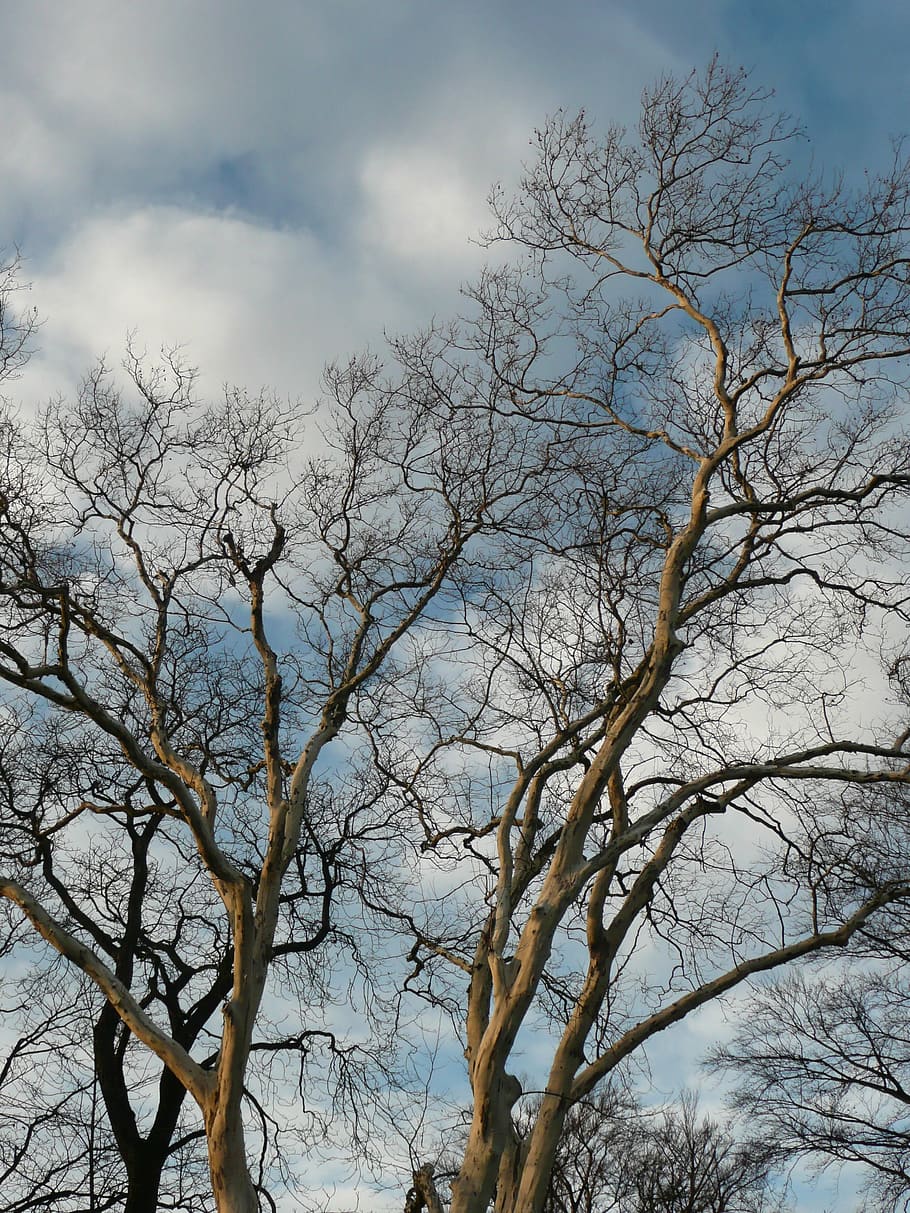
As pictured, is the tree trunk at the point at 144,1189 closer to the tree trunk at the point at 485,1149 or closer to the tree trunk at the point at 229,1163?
the tree trunk at the point at 229,1163

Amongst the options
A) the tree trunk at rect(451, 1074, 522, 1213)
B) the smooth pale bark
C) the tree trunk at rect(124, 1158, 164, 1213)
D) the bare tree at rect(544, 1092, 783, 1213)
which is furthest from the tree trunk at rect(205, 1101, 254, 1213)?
the bare tree at rect(544, 1092, 783, 1213)

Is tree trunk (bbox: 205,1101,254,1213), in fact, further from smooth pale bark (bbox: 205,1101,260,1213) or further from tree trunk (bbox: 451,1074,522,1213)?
tree trunk (bbox: 451,1074,522,1213)

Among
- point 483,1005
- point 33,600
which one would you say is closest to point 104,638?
point 33,600

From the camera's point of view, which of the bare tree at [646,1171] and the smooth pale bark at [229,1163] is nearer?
the smooth pale bark at [229,1163]

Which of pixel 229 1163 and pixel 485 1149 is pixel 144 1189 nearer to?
pixel 229 1163

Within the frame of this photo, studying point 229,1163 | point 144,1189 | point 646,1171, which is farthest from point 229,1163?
point 646,1171

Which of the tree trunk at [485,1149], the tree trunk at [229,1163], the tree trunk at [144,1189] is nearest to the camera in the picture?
the tree trunk at [485,1149]

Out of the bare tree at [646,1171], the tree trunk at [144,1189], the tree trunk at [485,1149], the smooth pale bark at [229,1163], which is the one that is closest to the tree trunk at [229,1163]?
the smooth pale bark at [229,1163]

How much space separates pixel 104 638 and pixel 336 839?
3.28m

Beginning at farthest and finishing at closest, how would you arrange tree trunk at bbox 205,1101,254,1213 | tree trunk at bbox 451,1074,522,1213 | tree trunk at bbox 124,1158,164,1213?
tree trunk at bbox 124,1158,164,1213 < tree trunk at bbox 205,1101,254,1213 < tree trunk at bbox 451,1074,522,1213

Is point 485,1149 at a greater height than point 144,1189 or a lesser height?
lesser

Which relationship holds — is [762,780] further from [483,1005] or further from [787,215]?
[787,215]

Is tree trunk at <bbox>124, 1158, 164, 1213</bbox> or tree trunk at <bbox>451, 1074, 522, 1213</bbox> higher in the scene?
tree trunk at <bbox>124, 1158, 164, 1213</bbox>

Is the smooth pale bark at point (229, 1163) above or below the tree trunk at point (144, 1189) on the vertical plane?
below
